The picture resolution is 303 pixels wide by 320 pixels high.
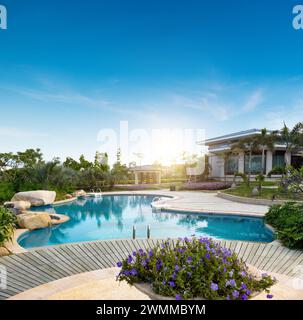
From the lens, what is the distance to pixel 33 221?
8680 mm

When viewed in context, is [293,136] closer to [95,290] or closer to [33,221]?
[33,221]

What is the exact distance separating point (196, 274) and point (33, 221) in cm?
783

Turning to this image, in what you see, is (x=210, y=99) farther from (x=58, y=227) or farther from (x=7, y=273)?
(x=7, y=273)

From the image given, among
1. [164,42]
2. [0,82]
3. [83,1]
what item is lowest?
[0,82]

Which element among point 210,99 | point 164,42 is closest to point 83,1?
point 164,42

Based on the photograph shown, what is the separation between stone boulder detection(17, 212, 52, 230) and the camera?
8424mm

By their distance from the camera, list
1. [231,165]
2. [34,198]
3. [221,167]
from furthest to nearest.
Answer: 1. [221,167]
2. [231,165]
3. [34,198]

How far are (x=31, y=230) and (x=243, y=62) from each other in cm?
960

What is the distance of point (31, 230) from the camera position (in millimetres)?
8625

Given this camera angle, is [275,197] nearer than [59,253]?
No

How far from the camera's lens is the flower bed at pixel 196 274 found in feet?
7.82

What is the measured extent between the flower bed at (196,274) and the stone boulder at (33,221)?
22.8 ft
